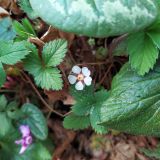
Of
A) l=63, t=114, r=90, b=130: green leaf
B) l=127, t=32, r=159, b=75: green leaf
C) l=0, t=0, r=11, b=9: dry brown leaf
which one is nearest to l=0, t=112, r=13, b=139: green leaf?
l=63, t=114, r=90, b=130: green leaf

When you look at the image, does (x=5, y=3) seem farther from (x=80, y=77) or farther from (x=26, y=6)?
(x=80, y=77)

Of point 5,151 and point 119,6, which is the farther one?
point 5,151

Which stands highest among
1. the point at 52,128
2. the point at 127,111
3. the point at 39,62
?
the point at 39,62

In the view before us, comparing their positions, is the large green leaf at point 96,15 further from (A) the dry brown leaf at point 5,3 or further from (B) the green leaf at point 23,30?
(A) the dry brown leaf at point 5,3

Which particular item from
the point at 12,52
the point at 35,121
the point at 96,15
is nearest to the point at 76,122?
the point at 35,121

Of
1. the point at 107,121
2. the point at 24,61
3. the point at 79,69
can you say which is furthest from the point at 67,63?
the point at 107,121

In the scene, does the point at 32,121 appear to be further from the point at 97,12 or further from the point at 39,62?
the point at 97,12

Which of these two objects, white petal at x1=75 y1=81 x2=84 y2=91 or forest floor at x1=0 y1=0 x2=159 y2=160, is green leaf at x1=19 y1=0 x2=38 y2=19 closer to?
forest floor at x1=0 y1=0 x2=159 y2=160

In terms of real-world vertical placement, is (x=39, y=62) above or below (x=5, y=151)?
above
